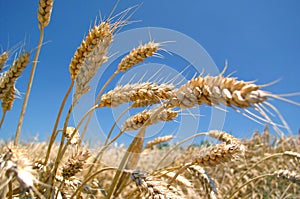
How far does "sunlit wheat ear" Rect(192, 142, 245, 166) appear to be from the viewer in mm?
1609

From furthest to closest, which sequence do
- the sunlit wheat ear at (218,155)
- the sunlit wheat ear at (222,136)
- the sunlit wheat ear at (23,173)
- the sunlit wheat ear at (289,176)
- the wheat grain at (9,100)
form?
the sunlit wheat ear at (289,176), the sunlit wheat ear at (222,136), the wheat grain at (9,100), the sunlit wheat ear at (218,155), the sunlit wheat ear at (23,173)

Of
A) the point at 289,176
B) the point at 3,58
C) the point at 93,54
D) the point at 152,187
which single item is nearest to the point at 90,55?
the point at 93,54

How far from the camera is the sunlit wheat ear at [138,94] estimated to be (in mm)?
1416

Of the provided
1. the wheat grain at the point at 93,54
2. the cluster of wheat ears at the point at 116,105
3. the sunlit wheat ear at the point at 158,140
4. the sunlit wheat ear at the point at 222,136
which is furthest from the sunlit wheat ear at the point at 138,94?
the sunlit wheat ear at the point at 158,140

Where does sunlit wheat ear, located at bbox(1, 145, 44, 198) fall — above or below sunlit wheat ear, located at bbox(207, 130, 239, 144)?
below

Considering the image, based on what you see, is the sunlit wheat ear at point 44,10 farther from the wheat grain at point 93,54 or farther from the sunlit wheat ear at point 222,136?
the sunlit wheat ear at point 222,136

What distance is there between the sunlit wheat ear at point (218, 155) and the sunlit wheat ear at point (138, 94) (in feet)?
1.45


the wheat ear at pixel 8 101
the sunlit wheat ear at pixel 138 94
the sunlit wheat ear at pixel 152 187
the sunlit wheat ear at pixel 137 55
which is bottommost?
the sunlit wheat ear at pixel 152 187

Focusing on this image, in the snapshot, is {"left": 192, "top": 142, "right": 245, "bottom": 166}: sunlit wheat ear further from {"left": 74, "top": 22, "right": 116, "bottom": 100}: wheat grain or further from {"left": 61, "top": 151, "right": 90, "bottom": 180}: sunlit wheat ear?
{"left": 74, "top": 22, "right": 116, "bottom": 100}: wheat grain

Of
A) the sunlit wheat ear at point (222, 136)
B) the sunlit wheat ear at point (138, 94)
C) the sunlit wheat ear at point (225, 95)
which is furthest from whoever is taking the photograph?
the sunlit wheat ear at point (222, 136)

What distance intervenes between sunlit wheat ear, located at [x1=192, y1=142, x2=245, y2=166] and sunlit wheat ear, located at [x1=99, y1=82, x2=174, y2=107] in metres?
0.44

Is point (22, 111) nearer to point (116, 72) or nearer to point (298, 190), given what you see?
point (116, 72)

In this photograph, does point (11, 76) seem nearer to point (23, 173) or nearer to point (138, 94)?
point (138, 94)

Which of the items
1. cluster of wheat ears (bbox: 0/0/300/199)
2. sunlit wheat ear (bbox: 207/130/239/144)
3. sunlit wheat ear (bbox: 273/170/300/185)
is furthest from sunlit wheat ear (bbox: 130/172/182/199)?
sunlit wheat ear (bbox: 273/170/300/185)
